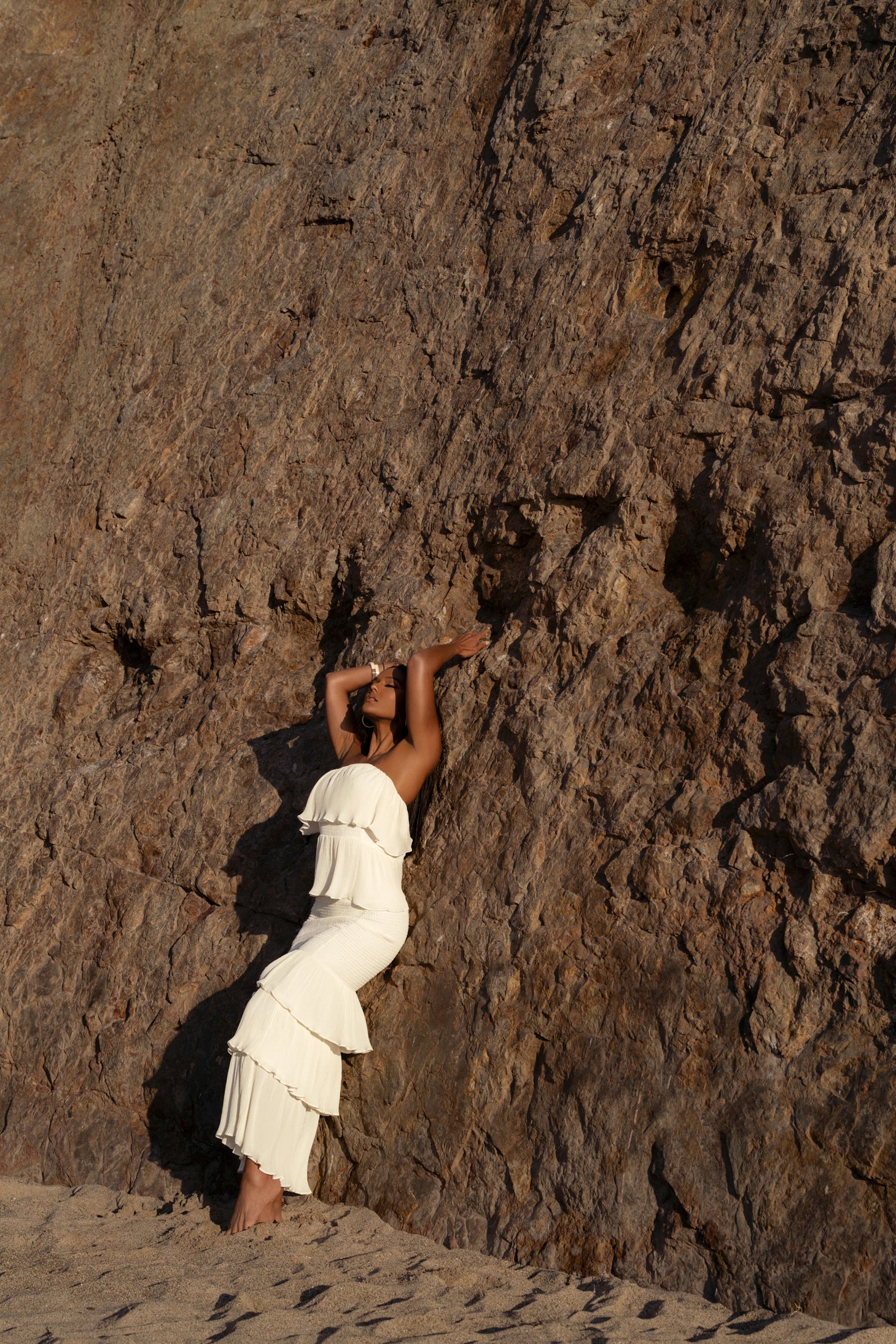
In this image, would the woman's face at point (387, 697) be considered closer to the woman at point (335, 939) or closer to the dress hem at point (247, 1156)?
the woman at point (335, 939)

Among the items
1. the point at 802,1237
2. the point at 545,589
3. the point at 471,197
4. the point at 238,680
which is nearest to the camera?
the point at 802,1237

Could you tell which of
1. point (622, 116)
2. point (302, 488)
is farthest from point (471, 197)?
point (302, 488)

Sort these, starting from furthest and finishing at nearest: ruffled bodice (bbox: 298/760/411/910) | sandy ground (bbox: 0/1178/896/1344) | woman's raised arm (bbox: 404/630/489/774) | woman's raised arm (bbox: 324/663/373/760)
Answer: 1. woman's raised arm (bbox: 324/663/373/760)
2. woman's raised arm (bbox: 404/630/489/774)
3. ruffled bodice (bbox: 298/760/411/910)
4. sandy ground (bbox: 0/1178/896/1344)

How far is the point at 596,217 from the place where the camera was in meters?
6.00

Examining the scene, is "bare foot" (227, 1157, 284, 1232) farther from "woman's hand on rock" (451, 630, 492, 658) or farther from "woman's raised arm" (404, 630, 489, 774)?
"woman's hand on rock" (451, 630, 492, 658)

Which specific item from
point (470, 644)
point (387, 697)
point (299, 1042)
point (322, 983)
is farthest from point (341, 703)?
point (299, 1042)

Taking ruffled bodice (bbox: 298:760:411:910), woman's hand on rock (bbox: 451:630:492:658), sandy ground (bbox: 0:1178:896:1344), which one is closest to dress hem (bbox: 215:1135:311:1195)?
sandy ground (bbox: 0:1178:896:1344)

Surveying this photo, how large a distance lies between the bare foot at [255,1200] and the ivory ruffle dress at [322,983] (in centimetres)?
4

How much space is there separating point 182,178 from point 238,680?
176 inches

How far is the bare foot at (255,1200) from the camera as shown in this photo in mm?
4457

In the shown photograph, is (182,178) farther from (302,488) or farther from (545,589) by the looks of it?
(545,589)

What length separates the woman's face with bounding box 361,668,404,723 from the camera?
17.6 ft

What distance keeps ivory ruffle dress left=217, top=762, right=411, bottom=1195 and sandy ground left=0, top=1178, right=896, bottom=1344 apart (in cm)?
38

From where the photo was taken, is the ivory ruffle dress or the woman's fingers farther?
the woman's fingers
